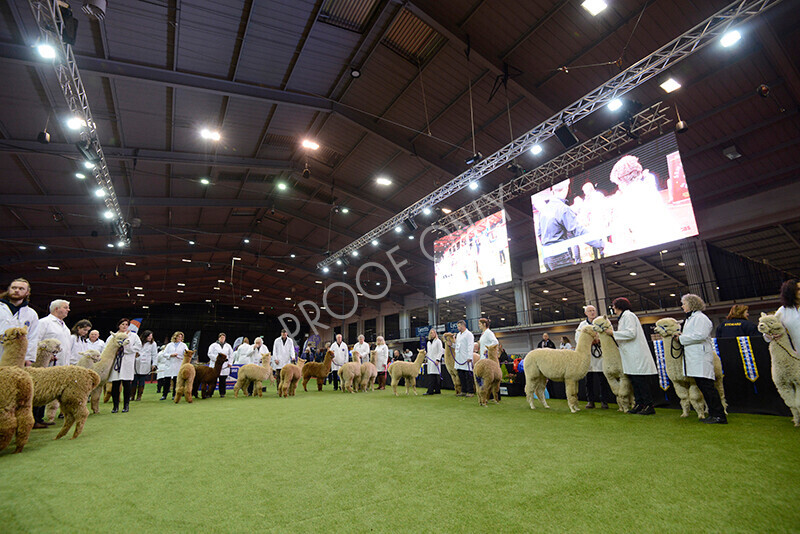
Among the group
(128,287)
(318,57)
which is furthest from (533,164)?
(128,287)

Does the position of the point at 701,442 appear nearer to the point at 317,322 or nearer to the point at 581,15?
the point at 581,15

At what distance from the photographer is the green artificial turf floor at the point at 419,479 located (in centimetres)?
157

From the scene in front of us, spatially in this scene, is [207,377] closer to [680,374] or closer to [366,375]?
[366,375]

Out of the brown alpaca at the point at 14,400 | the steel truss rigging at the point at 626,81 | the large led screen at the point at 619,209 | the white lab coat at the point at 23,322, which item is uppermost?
the steel truss rigging at the point at 626,81

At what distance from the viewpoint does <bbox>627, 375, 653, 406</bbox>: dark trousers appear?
173 inches

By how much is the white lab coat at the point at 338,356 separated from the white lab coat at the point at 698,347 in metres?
8.25

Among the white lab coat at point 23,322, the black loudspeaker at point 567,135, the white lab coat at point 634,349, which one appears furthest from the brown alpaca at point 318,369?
the black loudspeaker at point 567,135

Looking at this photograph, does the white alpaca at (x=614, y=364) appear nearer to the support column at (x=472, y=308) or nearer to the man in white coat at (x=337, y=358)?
the man in white coat at (x=337, y=358)

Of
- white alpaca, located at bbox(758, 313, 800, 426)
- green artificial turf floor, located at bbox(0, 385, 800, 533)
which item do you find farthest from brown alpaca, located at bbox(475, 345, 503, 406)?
white alpaca, located at bbox(758, 313, 800, 426)

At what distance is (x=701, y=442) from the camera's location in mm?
2812

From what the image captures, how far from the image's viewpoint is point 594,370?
5.72 m

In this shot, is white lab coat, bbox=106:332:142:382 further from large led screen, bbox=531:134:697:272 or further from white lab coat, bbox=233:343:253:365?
large led screen, bbox=531:134:697:272

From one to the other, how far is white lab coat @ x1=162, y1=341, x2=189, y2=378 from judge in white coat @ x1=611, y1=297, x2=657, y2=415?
886 centimetres

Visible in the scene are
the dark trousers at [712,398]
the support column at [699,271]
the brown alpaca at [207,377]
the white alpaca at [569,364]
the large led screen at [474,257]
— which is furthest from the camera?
the support column at [699,271]
